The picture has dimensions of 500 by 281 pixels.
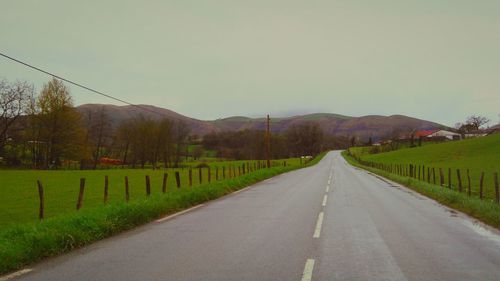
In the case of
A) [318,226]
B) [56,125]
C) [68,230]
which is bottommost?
[318,226]

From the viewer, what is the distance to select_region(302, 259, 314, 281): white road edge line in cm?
618

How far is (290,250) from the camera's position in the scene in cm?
820

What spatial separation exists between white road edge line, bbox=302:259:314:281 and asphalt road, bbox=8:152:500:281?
0.05 feet

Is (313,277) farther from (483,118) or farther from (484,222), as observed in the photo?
(483,118)

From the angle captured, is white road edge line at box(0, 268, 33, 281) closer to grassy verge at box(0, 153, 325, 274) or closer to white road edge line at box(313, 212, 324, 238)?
grassy verge at box(0, 153, 325, 274)

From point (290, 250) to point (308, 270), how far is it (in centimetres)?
155

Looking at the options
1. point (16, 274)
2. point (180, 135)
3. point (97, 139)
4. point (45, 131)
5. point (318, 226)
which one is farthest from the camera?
point (180, 135)

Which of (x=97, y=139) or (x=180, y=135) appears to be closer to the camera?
(x=97, y=139)

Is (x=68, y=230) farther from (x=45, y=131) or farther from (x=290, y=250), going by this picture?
(x=45, y=131)

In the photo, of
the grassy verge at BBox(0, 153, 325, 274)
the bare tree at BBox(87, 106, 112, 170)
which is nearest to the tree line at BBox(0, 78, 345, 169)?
the bare tree at BBox(87, 106, 112, 170)

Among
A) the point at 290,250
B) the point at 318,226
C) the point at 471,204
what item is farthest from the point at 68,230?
the point at 471,204

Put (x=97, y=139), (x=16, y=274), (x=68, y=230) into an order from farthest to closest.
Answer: (x=97, y=139)
(x=68, y=230)
(x=16, y=274)

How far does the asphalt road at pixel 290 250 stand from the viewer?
6527 millimetres

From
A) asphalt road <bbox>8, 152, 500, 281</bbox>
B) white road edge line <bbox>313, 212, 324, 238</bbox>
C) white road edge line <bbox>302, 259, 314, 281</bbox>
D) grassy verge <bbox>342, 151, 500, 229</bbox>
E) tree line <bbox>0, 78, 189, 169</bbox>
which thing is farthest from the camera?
tree line <bbox>0, 78, 189, 169</bbox>
